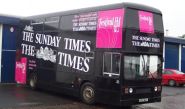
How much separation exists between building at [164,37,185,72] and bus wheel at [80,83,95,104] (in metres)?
19.8

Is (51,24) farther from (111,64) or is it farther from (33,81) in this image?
(111,64)

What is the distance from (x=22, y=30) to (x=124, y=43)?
26.3 ft

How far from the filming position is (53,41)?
1625cm

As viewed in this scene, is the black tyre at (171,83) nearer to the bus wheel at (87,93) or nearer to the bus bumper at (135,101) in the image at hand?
the bus bumper at (135,101)

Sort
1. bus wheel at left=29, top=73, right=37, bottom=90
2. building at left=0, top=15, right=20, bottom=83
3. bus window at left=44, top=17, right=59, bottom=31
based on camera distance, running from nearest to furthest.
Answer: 1. bus window at left=44, top=17, right=59, bottom=31
2. bus wheel at left=29, top=73, right=37, bottom=90
3. building at left=0, top=15, right=20, bottom=83

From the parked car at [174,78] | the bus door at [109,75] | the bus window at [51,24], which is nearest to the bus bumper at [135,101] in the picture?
the bus door at [109,75]

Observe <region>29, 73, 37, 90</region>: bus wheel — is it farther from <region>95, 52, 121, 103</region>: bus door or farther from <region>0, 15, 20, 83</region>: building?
<region>95, 52, 121, 103</region>: bus door

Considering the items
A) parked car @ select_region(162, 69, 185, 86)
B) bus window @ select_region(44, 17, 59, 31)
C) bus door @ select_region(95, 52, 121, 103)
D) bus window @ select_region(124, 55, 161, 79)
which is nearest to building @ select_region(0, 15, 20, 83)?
bus window @ select_region(44, 17, 59, 31)

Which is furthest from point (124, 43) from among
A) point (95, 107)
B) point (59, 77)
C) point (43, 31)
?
point (43, 31)

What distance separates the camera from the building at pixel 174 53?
1319 inches

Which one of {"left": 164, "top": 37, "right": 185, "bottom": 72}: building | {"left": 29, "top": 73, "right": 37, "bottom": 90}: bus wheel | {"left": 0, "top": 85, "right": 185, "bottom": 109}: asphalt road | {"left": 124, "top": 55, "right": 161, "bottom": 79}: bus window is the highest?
{"left": 164, "top": 37, "right": 185, "bottom": 72}: building

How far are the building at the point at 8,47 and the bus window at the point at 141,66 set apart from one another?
9.46m

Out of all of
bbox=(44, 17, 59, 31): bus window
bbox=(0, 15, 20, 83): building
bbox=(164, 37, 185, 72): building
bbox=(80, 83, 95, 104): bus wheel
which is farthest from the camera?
bbox=(164, 37, 185, 72): building

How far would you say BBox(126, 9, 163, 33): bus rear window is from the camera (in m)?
12.9
